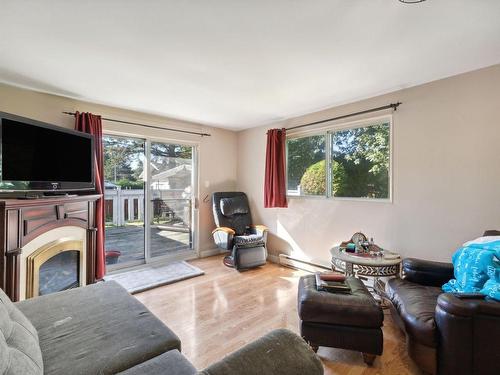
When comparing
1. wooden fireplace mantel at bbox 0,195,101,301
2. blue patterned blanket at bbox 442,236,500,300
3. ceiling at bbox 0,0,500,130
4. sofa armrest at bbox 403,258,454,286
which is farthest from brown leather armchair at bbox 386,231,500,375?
wooden fireplace mantel at bbox 0,195,101,301

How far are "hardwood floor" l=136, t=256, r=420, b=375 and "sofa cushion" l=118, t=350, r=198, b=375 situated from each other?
0.84 meters

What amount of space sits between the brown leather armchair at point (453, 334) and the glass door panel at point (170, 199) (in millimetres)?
3259

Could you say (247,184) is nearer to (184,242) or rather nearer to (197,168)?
(197,168)

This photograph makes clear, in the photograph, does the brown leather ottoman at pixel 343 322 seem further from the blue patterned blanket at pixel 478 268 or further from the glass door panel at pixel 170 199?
the glass door panel at pixel 170 199

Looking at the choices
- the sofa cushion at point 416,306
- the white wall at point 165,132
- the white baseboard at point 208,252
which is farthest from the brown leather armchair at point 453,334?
the white wall at point 165,132

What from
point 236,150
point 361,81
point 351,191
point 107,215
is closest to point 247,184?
point 236,150

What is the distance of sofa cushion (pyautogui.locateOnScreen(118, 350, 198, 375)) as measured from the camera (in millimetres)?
913

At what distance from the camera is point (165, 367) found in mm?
948

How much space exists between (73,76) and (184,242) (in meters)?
2.76

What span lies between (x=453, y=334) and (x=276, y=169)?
2699 mm

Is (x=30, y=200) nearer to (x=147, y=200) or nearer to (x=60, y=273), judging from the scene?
(x=60, y=273)

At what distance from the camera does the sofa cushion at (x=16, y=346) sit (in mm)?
722

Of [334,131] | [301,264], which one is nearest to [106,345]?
[301,264]

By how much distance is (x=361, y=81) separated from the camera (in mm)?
2412
